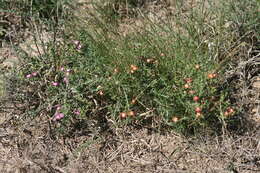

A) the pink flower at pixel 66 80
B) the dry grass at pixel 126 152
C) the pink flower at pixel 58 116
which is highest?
the pink flower at pixel 66 80

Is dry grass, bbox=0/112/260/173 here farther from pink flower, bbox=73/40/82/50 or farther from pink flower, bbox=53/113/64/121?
pink flower, bbox=73/40/82/50

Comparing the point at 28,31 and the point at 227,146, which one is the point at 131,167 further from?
the point at 28,31

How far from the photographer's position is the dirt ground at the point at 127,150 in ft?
7.67

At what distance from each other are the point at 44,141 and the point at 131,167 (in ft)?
2.03

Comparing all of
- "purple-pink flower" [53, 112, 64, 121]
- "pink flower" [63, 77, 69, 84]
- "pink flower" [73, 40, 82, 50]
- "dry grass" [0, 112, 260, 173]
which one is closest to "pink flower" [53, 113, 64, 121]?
"purple-pink flower" [53, 112, 64, 121]

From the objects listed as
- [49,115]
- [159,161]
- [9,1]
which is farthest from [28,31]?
[159,161]

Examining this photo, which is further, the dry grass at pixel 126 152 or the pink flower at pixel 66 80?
the pink flower at pixel 66 80

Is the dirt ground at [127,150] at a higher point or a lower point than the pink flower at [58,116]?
lower

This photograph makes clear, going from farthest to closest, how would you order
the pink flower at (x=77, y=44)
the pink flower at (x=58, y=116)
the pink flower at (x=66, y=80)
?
the pink flower at (x=77, y=44), the pink flower at (x=66, y=80), the pink flower at (x=58, y=116)

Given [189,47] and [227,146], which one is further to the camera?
[189,47]

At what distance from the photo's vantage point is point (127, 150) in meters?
2.48

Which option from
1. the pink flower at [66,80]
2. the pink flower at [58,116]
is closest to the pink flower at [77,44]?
the pink flower at [66,80]

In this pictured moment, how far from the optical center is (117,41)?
2.61 m

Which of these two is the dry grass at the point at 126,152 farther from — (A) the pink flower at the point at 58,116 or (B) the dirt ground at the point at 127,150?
(A) the pink flower at the point at 58,116
